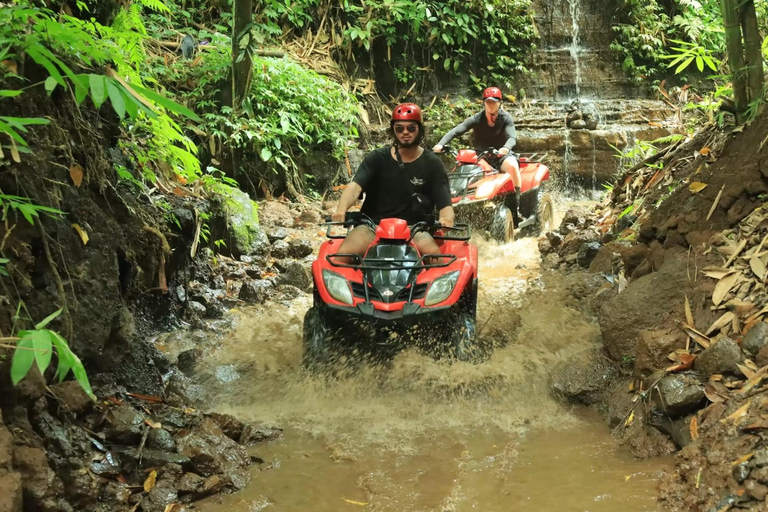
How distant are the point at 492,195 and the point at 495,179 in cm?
28

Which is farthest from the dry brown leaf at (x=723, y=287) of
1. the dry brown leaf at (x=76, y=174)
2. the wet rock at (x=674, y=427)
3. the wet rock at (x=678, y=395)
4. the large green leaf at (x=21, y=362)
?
the dry brown leaf at (x=76, y=174)

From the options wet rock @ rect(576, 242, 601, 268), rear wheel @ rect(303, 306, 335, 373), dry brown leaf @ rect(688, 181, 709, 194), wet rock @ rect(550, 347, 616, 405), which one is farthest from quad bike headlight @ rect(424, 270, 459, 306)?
wet rock @ rect(576, 242, 601, 268)

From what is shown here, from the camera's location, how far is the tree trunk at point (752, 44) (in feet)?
14.4

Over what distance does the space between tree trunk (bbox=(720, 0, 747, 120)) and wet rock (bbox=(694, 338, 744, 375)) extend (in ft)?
6.55

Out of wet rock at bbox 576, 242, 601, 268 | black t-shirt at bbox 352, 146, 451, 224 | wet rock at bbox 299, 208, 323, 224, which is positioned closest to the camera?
black t-shirt at bbox 352, 146, 451, 224

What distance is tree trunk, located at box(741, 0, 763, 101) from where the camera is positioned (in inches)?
172

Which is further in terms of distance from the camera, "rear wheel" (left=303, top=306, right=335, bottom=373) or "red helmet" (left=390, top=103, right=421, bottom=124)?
"red helmet" (left=390, top=103, right=421, bottom=124)

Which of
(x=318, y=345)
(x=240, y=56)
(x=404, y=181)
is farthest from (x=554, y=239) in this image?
(x=240, y=56)

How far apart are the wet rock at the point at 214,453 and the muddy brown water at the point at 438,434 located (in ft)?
0.36

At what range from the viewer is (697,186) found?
462 centimetres

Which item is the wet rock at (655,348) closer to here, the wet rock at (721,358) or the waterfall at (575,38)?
the wet rock at (721,358)

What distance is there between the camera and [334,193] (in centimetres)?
1193

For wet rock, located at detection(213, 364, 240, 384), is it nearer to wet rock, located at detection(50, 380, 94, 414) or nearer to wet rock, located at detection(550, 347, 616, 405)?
wet rock, located at detection(50, 380, 94, 414)

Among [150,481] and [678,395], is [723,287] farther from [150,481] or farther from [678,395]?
[150,481]
